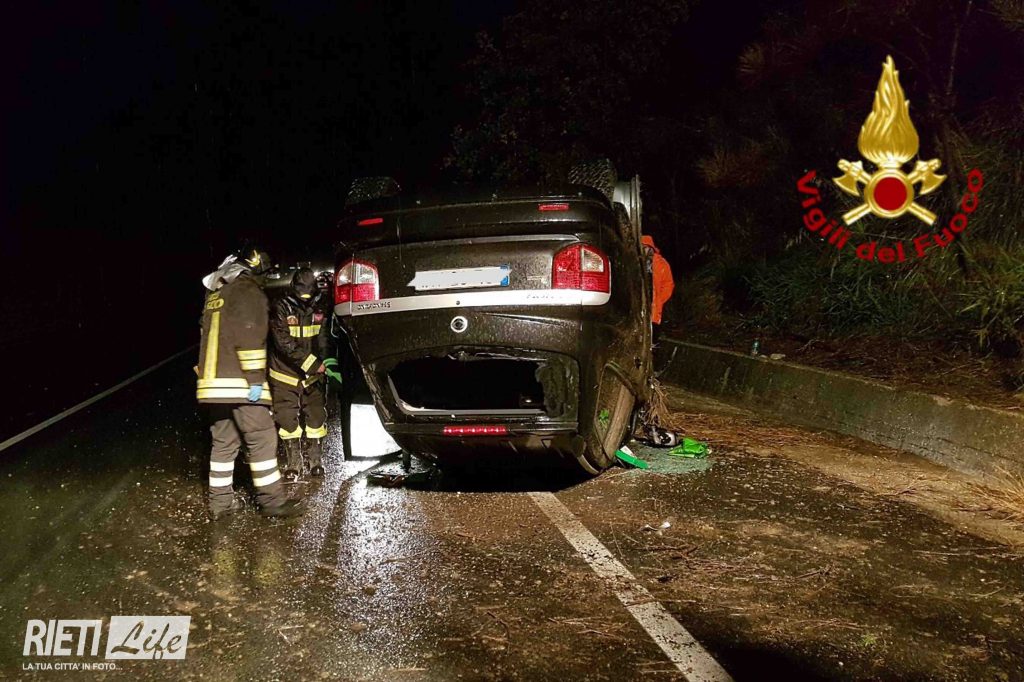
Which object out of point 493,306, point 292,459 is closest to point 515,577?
point 493,306

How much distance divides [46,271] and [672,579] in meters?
21.0

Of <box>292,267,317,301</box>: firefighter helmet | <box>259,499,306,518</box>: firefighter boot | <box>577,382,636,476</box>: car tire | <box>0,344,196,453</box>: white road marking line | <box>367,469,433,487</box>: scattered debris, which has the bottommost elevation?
<box>0,344,196,453</box>: white road marking line

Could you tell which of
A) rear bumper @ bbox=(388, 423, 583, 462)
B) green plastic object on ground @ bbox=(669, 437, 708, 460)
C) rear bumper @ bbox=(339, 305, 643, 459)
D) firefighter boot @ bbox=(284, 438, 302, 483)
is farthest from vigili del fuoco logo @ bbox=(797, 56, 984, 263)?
firefighter boot @ bbox=(284, 438, 302, 483)

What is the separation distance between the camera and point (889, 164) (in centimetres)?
945

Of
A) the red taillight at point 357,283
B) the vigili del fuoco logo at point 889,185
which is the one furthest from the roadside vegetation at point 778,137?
the red taillight at point 357,283

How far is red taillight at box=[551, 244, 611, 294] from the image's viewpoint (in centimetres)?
468

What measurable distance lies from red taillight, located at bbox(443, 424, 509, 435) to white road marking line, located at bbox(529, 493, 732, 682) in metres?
0.71

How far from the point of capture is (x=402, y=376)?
5348 millimetres

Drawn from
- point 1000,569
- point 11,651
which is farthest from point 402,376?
point 1000,569

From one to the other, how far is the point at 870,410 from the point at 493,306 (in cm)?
421

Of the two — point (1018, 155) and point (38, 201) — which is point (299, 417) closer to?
point (1018, 155)

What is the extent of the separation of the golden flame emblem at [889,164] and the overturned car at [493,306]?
4.65 meters

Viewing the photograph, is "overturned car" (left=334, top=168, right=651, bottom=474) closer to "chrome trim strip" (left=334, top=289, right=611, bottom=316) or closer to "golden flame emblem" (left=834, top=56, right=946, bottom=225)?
"chrome trim strip" (left=334, top=289, right=611, bottom=316)

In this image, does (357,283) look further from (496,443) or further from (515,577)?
(515,577)
